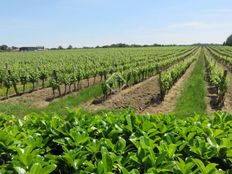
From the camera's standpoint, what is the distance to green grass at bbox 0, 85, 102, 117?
16.2 metres

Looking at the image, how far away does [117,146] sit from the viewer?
3.52 metres

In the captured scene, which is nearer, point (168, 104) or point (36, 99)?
point (168, 104)

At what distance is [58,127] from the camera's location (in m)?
4.19

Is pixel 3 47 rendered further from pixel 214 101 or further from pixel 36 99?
pixel 214 101

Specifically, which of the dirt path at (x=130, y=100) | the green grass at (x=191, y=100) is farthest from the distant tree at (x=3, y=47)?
the dirt path at (x=130, y=100)

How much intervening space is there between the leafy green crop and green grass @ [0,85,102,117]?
11511mm

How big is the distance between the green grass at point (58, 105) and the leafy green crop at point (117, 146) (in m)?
11.5

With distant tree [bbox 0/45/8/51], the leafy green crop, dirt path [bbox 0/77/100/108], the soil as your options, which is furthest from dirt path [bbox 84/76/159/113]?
distant tree [bbox 0/45/8/51]

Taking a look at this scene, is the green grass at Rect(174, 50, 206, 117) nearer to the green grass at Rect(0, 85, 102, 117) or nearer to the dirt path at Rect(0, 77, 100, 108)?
the green grass at Rect(0, 85, 102, 117)

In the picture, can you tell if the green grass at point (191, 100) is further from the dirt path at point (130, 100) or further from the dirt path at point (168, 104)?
the dirt path at point (130, 100)

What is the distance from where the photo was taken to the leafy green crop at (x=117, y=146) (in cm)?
297

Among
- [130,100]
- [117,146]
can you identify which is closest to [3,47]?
[130,100]

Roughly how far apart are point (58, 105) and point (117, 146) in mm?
14178

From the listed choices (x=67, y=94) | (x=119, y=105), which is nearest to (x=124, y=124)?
(x=119, y=105)
